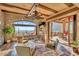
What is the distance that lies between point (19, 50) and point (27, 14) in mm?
614

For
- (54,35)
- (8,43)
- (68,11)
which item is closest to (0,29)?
(8,43)

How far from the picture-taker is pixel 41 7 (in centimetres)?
247

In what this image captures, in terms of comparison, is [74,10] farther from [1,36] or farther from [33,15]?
[1,36]

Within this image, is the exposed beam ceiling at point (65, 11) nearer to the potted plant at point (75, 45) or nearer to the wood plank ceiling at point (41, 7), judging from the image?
the wood plank ceiling at point (41, 7)

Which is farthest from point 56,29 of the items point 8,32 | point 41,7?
point 8,32

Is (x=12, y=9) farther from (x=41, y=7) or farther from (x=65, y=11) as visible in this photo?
(x=65, y=11)

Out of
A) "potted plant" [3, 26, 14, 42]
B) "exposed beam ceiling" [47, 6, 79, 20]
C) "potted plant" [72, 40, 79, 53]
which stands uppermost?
"exposed beam ceiling" [47, 6, 79, 20]

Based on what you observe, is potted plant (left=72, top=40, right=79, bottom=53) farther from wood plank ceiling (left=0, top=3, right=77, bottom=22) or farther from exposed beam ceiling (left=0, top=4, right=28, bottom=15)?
exposed beam ceiling (left=0, top=4, right=28, bottom=15)

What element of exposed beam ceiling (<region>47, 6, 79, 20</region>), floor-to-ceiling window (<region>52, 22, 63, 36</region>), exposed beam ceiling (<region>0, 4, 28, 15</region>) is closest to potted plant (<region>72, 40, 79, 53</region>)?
floor-to-ceiling window (<region>52, 22, 63, 36</region>)

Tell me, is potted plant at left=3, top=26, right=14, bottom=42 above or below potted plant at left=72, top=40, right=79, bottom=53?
above

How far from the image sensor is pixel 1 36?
2.45 meters

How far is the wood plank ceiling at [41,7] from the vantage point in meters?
2.42

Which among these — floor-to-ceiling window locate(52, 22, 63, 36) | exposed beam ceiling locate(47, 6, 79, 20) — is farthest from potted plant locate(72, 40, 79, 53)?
exposed beam ceiling locate(47, 6, 79, 20)

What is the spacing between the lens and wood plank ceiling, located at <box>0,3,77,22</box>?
2.42 meters
